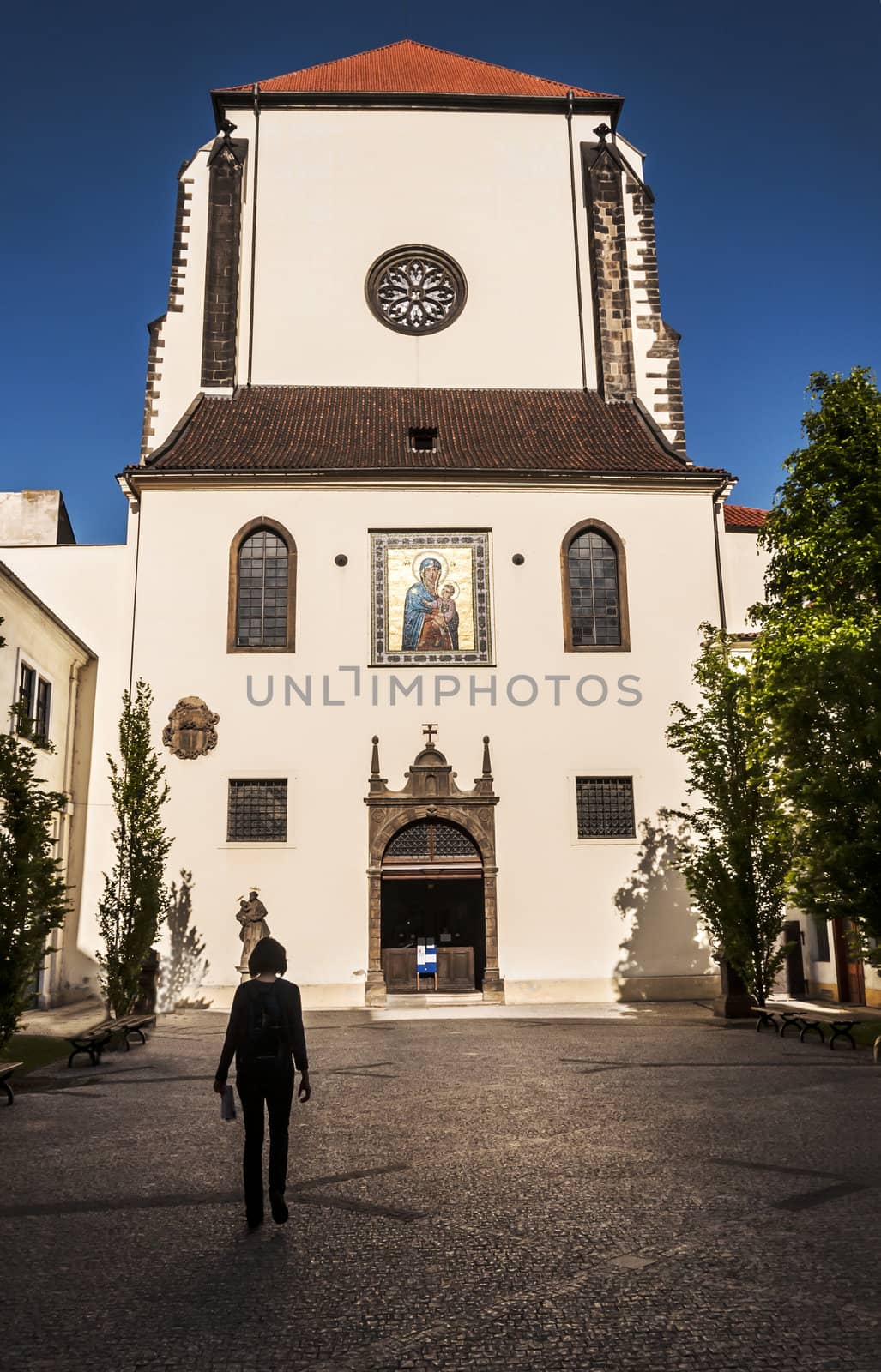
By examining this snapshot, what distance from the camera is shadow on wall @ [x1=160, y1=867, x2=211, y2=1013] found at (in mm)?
22016

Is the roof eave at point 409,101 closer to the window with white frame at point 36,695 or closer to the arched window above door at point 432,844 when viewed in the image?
the window with white frame at point 36,695

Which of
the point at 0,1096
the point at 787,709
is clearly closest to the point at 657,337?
the point at 787,709

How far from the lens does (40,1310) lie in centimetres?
495

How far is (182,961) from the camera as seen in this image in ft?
72.7

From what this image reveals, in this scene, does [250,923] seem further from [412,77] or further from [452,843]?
[412,77]

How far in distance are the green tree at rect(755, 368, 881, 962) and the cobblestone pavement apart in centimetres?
307

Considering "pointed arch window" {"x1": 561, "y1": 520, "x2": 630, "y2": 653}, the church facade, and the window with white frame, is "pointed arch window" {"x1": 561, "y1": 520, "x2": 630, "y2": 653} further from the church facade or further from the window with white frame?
the window with white frame

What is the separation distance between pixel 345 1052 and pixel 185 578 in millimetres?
11943

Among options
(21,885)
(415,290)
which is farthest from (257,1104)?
(415,290)

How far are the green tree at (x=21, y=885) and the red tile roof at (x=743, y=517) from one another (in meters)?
19.5

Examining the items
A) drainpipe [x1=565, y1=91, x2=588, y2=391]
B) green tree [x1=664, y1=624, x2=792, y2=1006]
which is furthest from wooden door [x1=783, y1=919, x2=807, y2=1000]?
drainpipe [x1=565, y1=91, x2=588, y2=391]

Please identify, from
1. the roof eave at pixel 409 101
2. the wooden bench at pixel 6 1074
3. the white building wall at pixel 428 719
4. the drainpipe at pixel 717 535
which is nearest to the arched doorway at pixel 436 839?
the white building wall at pixel 428 719

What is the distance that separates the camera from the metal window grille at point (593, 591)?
79.4ft

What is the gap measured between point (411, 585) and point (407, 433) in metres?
3.78
